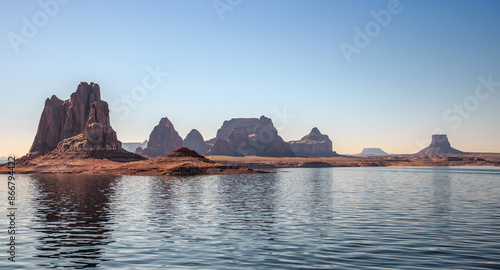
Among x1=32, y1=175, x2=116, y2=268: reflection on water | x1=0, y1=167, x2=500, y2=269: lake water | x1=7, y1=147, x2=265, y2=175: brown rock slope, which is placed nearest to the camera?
x1=0, y1=167, x2=500, y2=269: lake water

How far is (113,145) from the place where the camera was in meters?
186

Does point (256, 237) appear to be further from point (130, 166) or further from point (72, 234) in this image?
point (130, 166)

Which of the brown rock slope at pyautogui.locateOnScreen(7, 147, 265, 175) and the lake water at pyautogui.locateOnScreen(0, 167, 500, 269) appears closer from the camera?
the lake water at pyautogui.locateOnScreen(0, 167, 500, 269)

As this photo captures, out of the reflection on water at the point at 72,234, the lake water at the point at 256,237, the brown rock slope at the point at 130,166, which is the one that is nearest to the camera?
the lake water at the point at 256,237

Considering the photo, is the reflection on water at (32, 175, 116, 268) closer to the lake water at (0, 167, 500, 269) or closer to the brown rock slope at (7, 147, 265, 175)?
the lake water at (0, 167, 500, 269)

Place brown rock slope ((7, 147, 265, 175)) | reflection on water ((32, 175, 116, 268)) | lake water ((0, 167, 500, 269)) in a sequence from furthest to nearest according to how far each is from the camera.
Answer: brown rock slope ((7, 147, 265, 175)) < reflection on water ((32, 175, 116, 268)) < lake water ((0, 167, 500, 269))

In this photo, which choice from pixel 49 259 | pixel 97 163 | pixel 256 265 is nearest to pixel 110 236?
pixel 49 259

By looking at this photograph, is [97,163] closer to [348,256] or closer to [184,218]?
[184,218]

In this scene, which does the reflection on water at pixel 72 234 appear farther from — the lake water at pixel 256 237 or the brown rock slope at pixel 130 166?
the brown rock slope at pixel 130 166

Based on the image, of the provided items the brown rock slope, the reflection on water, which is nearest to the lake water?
the reflection on water

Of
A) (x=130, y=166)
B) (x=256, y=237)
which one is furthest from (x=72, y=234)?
(x=130, y=166)

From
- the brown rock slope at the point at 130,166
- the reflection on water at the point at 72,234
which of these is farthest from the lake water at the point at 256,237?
the brown rock slope at the point at 130,166

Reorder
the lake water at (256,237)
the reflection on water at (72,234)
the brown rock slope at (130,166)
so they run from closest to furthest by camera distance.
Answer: the lake water at (256,237)
the reflection on water at (72,234)
the brown rock slope at (130,166)

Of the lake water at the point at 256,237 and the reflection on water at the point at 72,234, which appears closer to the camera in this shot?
the lake water at the point at 256,237
